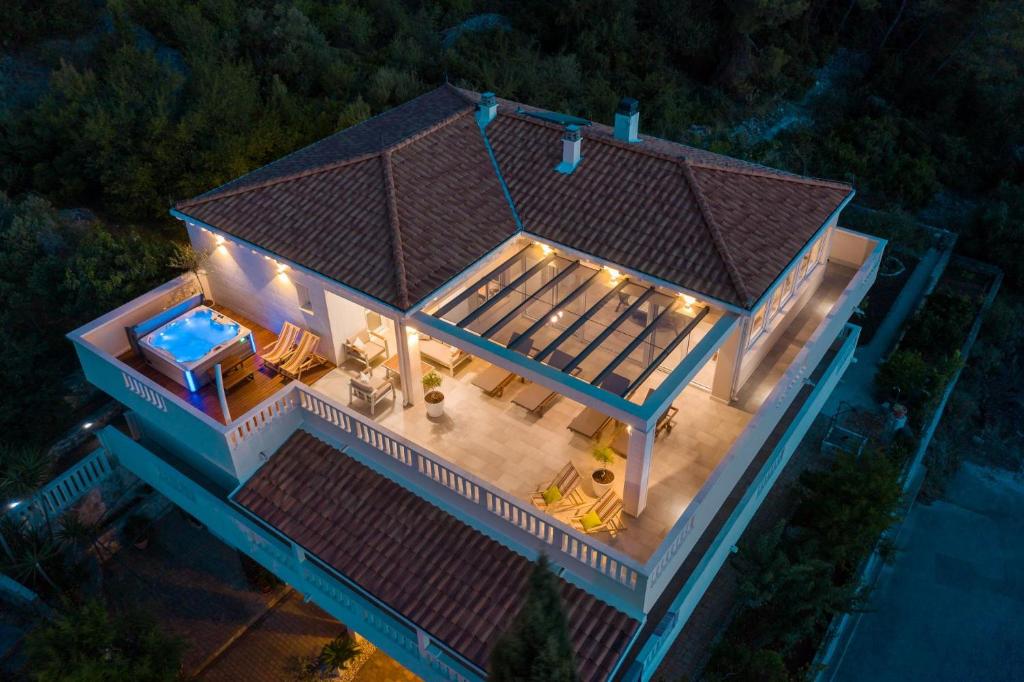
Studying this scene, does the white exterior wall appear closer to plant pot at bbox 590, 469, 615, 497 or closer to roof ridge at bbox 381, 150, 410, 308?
roof ridge at bbox 381, 150, 410, 308

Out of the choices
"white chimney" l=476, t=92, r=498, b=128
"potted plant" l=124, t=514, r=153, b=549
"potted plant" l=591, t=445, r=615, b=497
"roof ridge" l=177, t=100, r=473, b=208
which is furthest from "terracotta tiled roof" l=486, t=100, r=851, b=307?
"potted plant" l=124, t=514, r=153, b=549

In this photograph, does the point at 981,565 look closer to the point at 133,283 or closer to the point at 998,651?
the point at 998,651

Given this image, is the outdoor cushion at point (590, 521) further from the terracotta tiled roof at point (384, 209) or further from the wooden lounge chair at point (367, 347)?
the wooden lounge chair at point (367, 347)

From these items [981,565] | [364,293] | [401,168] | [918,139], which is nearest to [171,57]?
[401,168]

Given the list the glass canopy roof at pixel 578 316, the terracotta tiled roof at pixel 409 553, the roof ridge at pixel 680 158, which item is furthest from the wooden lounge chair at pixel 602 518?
the roof ridge at pixel 680 158

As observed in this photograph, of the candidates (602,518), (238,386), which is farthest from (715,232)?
(238,386)
